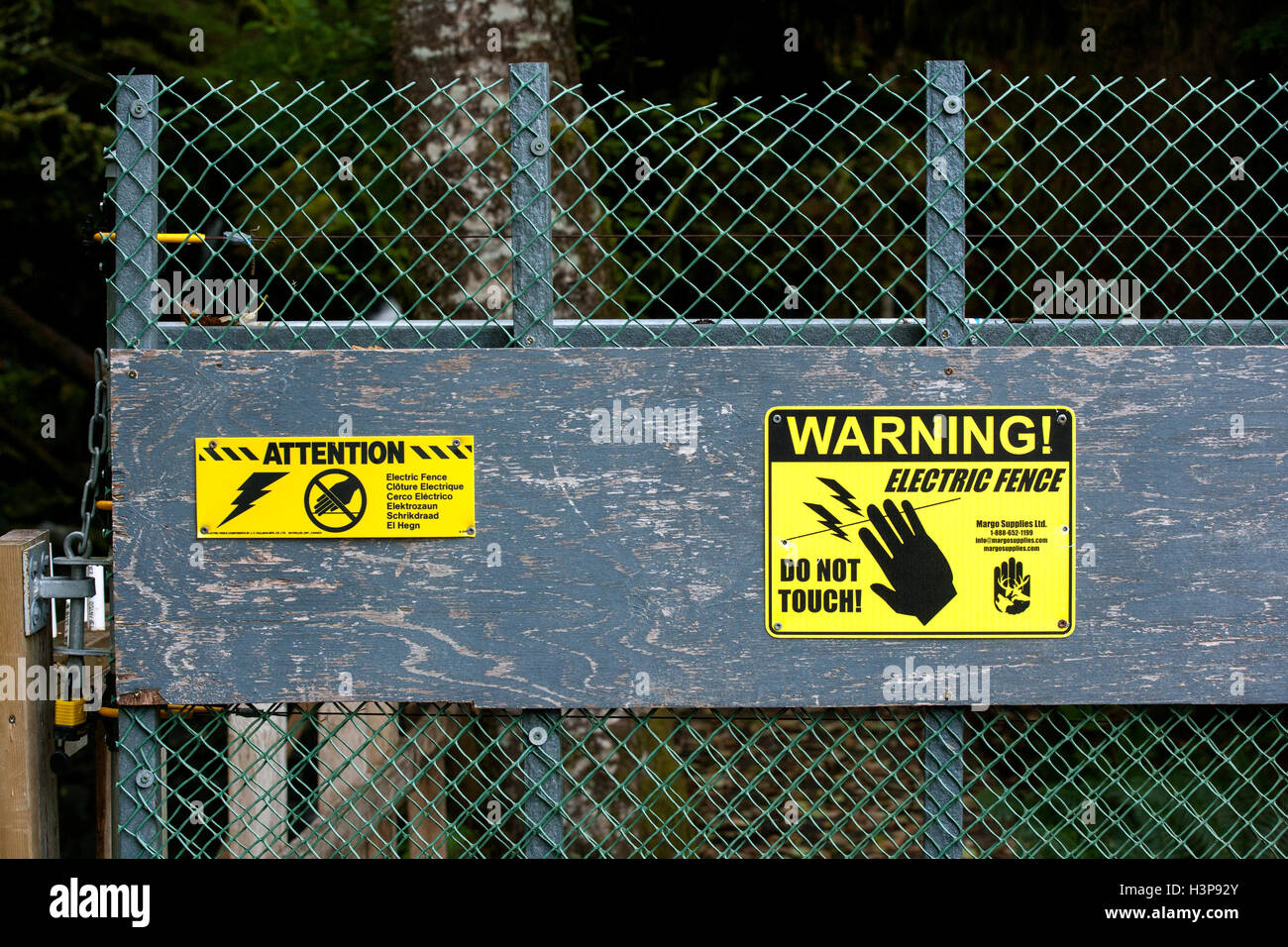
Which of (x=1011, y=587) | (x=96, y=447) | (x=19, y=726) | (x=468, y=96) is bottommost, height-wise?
(x=19, y=726)

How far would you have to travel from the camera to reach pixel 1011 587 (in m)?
2.82

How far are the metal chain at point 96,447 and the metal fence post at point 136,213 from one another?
0.43 ft

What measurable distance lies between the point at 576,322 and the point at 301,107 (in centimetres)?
404

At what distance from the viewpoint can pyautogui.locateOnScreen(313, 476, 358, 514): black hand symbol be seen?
111 inches

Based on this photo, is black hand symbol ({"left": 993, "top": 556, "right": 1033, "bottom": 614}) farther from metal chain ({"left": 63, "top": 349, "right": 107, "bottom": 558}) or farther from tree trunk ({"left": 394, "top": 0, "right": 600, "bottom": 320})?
metal chain ({"left": 63, "top": 349, "right": 107, "bottom": 558})

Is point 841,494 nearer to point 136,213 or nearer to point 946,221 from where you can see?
point 946,221

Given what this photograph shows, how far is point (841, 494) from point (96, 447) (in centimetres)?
205

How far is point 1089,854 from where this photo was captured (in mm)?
4922

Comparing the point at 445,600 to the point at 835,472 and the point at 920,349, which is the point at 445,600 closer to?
the point at 835,472

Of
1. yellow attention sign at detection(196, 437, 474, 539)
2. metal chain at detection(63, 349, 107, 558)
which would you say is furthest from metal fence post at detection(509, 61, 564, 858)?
metal chain at detection(63, 349, 107, 558)

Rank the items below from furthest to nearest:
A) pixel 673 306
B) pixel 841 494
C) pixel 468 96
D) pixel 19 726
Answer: pixel 673 306, pixel 468 96, pixel 19 726, pixel 841 494

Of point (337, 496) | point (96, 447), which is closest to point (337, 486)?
point (337, 496)

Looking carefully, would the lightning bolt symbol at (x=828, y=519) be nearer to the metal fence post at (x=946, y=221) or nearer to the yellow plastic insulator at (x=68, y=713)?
the metal fence post at (x=946, y=221)

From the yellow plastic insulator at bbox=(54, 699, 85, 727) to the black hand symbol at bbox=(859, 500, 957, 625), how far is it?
87.2 inches
